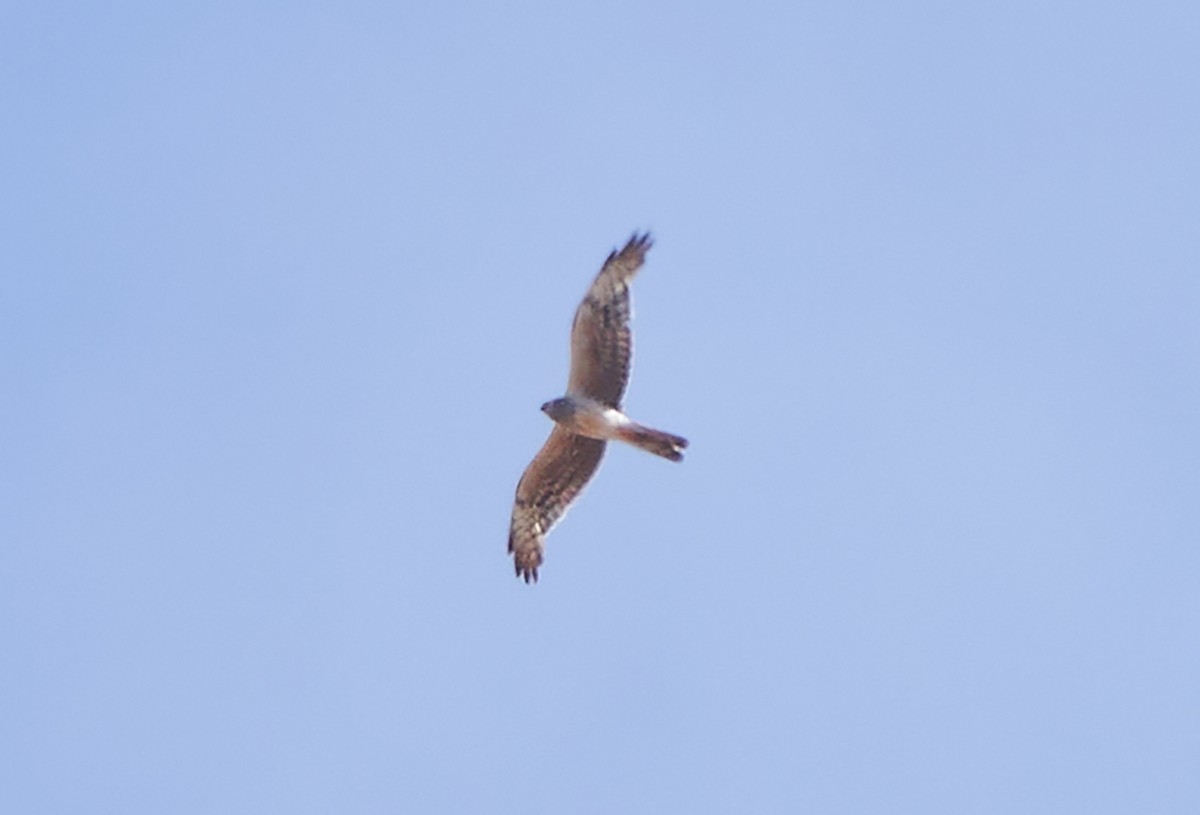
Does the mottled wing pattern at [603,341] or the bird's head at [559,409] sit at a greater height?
the mottled wing pattern at [603,341]

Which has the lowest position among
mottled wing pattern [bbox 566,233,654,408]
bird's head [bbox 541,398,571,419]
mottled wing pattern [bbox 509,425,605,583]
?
mottled wing pattern [bbox 509,425,605,583]

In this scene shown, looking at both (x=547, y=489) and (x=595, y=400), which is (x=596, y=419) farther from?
(x=547, y=489)

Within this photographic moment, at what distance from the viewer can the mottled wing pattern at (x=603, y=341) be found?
18.6 m

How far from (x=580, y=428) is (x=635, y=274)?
1.31 m

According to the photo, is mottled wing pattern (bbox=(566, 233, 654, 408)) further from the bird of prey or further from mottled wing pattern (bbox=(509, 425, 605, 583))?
→ mottled wing pattern (bbox=(509, 425, 605, 583))

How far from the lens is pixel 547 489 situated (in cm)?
1930

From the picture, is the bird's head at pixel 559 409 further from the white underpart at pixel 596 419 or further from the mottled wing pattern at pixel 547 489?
the mottled wing pattern at pixel 547 489

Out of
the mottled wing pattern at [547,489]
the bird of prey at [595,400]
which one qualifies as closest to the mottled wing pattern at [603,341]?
the bird of prey at [595,400]

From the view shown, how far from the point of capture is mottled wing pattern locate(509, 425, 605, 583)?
1906 centimetres

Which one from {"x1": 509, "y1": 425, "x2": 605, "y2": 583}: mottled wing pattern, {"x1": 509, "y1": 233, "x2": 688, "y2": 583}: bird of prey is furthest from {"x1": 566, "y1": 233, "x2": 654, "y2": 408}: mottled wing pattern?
{"x1": 509, "y1": 425, "x2": 605, "y2": 583}: mottled wing pattern

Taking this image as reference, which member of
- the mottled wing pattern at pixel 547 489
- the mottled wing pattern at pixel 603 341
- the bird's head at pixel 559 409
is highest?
the mottled wing pattern at pixel 603 341

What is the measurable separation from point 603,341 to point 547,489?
144cm

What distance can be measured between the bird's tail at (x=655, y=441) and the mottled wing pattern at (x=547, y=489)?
808 millimetres

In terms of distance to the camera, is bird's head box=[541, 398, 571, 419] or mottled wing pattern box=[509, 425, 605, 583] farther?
mottled wing pattern box=[509, 425, 605, 583]
